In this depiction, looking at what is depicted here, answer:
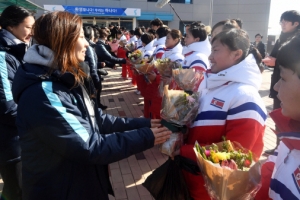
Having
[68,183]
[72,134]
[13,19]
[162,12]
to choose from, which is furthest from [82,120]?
[162,12]

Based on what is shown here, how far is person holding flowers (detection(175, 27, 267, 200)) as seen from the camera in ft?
5.75

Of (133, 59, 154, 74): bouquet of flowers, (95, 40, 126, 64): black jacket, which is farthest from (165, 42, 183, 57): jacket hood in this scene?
(95, 40, 126, 64): black jacket

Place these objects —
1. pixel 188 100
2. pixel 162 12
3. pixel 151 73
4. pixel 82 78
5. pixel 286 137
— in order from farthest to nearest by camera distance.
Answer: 1. pixel 162 12
2. pixel 151 73
3. pixel 188 100
4. pixel 82 78
5. pixel 286 137

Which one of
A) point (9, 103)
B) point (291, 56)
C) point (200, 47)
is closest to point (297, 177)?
point (291, 56)

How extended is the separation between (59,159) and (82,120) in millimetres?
271

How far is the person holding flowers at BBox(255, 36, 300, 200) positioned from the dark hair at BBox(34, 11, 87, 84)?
3.61 ft

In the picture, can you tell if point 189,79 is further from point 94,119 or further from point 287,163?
point 287,163

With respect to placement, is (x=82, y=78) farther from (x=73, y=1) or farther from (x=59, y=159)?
(x=73, y=1)

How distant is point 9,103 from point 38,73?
1050 mm

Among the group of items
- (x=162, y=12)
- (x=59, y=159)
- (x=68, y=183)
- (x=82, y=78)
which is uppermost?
(x=162, y=12)

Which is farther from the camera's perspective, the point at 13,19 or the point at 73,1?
the point at 73,1

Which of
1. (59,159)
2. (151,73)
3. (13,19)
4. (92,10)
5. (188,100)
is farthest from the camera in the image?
(92,10)

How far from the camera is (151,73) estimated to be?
5.15 metres

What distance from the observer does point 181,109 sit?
1905 mm
